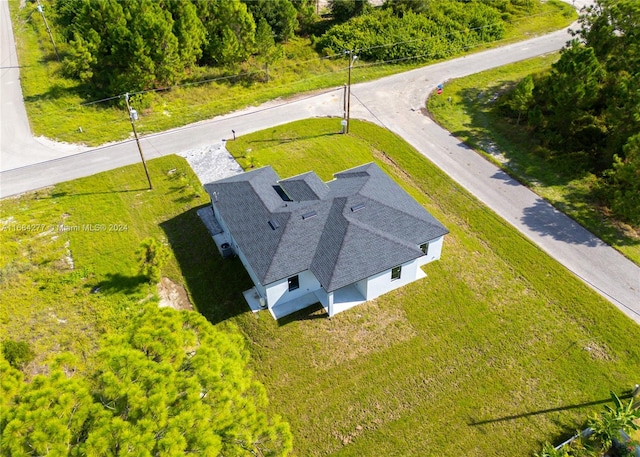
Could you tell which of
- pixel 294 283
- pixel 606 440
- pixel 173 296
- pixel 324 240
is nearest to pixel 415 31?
pixel 324 240

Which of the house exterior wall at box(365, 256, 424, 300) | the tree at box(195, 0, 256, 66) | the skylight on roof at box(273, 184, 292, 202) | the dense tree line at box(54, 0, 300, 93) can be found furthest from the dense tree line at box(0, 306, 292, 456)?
the tree at box(195, 0, 256, 66)

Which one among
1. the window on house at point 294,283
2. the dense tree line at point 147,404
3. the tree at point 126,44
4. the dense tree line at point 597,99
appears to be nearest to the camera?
the dense tree line at point 147,404

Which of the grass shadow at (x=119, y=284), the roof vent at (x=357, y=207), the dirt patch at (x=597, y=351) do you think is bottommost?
the dirt patch at (x=597, y=351)

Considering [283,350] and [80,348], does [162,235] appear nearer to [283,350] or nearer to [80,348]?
[80,348]

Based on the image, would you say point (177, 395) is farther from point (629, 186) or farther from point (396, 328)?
point (629, 186)

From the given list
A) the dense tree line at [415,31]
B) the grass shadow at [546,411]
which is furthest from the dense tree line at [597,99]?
the dense tree line at [415,31]

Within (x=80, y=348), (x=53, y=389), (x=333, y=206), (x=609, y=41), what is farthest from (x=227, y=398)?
(x=609, y=41)

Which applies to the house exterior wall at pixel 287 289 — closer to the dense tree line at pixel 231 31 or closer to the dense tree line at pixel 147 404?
the dense tree line at pixel 147 404
